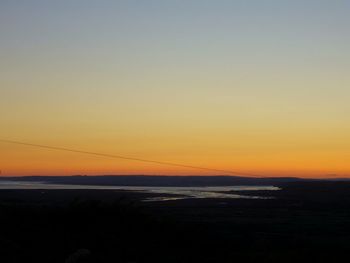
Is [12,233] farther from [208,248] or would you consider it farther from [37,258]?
[208,248]

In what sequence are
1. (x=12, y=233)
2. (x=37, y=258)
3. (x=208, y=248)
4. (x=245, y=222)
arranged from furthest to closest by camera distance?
(x=245, y=222) → (x=208, y=248) → (x=12, y=233) → (x=37, y=258)

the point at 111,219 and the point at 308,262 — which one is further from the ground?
the point at 111,219

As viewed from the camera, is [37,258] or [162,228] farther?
[162,228]

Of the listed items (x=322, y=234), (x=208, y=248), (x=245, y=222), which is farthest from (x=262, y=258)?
(x=245, y=222)

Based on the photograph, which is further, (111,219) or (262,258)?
(111,219)

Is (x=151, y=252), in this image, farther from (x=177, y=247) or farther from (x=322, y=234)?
(x=322, y=234)

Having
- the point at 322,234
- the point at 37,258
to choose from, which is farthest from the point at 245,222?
the point at 37,258

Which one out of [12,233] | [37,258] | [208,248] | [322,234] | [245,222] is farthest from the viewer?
[245,222]

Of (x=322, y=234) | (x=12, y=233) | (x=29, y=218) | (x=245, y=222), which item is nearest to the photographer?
(x=12, y=233)

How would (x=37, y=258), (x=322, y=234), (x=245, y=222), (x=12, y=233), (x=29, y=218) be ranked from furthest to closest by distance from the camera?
(x=245, y=222)
(x=322, y=234)
(x=29, y=218)
(x=12, y=233)
(x=37, y=258)
